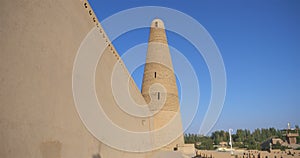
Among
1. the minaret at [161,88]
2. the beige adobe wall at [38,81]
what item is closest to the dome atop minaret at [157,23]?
the minaret at [161,88]

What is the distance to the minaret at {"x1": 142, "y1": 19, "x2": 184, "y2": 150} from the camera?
12305 mm

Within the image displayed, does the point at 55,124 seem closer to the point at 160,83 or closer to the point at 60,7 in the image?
the point at 60,7

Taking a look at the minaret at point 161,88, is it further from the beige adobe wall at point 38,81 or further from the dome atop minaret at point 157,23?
the beige adobe wall at point 38,81

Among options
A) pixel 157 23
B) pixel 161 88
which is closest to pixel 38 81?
pixel 161 88

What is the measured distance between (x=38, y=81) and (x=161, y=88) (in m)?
10.2

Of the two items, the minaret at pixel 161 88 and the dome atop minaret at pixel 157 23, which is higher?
the dome atop minaret at pixel 157 23

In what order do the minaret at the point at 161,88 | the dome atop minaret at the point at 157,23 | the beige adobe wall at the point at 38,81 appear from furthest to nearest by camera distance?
1. the dome atop minaret at the point at 157,23
2. the minaret at the point at 161,88
3. the beige adobe wall at the point at 38,81

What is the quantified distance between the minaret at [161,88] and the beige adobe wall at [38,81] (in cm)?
908

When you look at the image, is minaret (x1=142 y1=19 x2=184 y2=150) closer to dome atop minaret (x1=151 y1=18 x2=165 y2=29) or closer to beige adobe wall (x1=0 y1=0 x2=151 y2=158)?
dome atop minaret (x1=151 y1=18 x2=165 y2=29)

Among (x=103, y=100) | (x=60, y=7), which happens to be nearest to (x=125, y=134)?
(x=103, y=100)

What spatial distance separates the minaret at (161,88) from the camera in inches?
484

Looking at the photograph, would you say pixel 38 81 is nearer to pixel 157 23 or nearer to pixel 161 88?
pixel 161 88

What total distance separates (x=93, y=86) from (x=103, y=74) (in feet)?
2.56

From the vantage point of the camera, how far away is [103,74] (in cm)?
471
